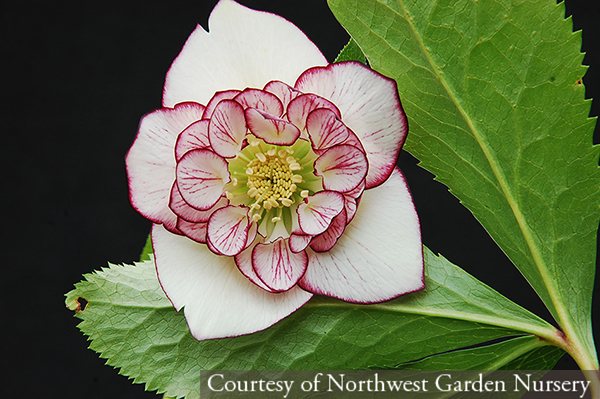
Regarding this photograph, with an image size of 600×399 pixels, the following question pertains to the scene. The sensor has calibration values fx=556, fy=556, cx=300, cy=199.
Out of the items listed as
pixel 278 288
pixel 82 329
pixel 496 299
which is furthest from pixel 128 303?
pixel 496 299

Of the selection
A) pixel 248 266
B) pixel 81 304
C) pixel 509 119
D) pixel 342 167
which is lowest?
pixel 81 304

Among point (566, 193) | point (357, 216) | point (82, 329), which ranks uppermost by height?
point (566, 193)

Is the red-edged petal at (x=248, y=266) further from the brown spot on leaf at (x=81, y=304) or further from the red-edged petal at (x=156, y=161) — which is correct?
the brown spot on leaf at (x=81, y=304)

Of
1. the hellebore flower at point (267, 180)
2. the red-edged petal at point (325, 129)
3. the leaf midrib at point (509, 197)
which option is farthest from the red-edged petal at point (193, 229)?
the leaf midrib at point (509, 197)

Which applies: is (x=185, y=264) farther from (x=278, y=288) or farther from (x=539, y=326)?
(x=539, y=326)

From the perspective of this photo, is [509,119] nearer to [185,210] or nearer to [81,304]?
[185,210]

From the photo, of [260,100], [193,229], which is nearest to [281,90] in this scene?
[260,100]
